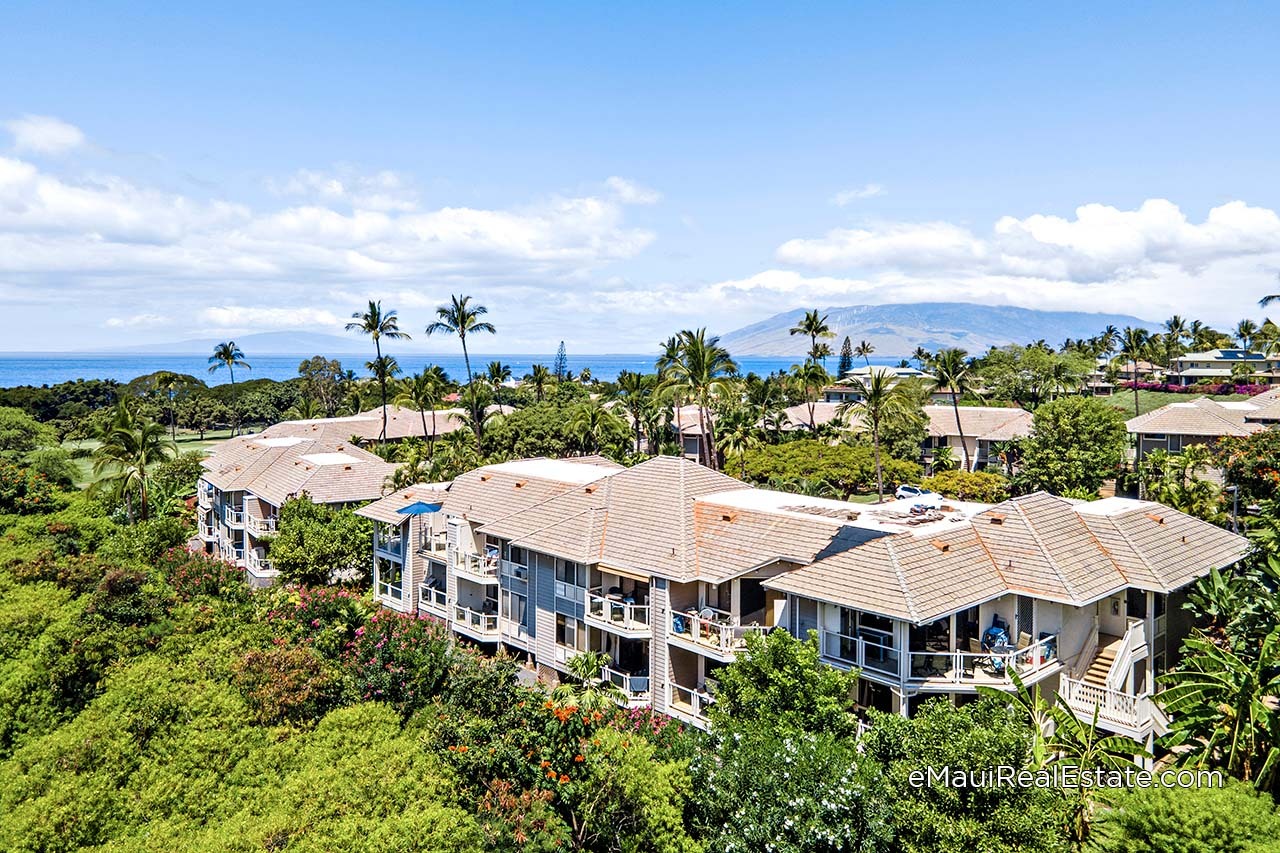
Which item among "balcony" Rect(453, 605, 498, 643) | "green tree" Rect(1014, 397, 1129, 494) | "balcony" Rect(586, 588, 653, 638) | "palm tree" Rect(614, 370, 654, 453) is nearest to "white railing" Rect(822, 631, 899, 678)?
"balcony" Rect(586, 588, 653, 638)

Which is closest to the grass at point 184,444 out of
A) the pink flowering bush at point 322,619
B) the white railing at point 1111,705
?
the pink flowering bush at point 322,619

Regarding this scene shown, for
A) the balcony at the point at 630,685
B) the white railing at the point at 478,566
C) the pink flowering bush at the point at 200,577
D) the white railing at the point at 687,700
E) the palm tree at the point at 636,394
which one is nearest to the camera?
the white railing at the point at 687,700

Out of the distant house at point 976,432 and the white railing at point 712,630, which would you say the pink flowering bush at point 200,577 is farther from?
the distant house at point 976,432

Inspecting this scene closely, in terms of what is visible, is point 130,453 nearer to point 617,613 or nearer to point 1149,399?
point 617,613

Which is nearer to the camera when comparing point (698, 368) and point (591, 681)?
point (591, 681)

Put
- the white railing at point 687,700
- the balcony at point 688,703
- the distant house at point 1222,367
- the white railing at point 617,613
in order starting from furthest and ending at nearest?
the distant house at point 1222,367
the white railing at point 617,613
the white railing at point 687,700
the balcony at point 688,703

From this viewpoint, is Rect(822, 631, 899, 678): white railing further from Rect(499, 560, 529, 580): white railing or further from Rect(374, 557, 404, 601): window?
Rect(374, 557, 404, 601): window

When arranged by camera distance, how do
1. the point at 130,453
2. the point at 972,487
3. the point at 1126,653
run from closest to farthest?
the point at 1126,653
the point at 130,453
the point at 972,487

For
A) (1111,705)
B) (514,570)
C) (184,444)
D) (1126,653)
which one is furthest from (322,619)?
(184,444)
